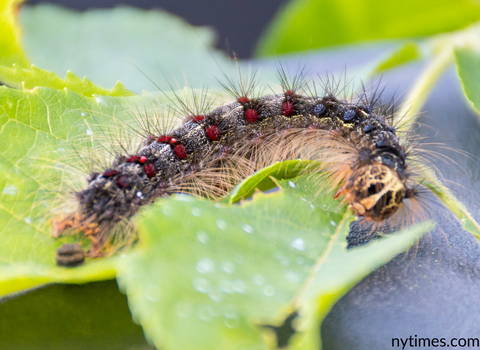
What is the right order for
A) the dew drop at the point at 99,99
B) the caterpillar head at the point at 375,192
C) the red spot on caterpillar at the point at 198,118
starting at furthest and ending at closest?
the red spot on caterpillar at the point at 198,118, the dew drop at the point at 99,99, the caterpillar head at the point at 375,192

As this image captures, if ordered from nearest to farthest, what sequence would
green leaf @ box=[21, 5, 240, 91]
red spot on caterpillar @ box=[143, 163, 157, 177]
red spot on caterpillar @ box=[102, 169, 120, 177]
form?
red spot on caterpillar @ box=[102, 169, 120, 177] → red spot on caterpillar @ box=[143, 163, 157, 177] → green leaf @ box=[21, 5, 240, 91]

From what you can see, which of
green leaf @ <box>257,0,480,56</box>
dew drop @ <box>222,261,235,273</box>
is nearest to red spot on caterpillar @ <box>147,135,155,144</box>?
dew drop @ <box>222,261,235,273</box>

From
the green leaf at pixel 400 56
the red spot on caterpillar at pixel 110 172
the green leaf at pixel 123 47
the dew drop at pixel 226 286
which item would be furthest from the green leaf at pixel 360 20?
the dew drop at pixel 226 286

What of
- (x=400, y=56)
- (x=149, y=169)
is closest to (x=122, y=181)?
(x=149, y=169)

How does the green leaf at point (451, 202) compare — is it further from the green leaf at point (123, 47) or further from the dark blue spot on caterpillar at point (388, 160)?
the green leaf at point (123, 47)

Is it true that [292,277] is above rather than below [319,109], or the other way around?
below

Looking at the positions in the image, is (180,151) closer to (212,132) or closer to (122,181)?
(212,132)

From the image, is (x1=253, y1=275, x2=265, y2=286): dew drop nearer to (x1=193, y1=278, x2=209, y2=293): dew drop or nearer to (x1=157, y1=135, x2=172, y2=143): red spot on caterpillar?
(x1=193, y1=278, x2=209, y2=293): dew drop
